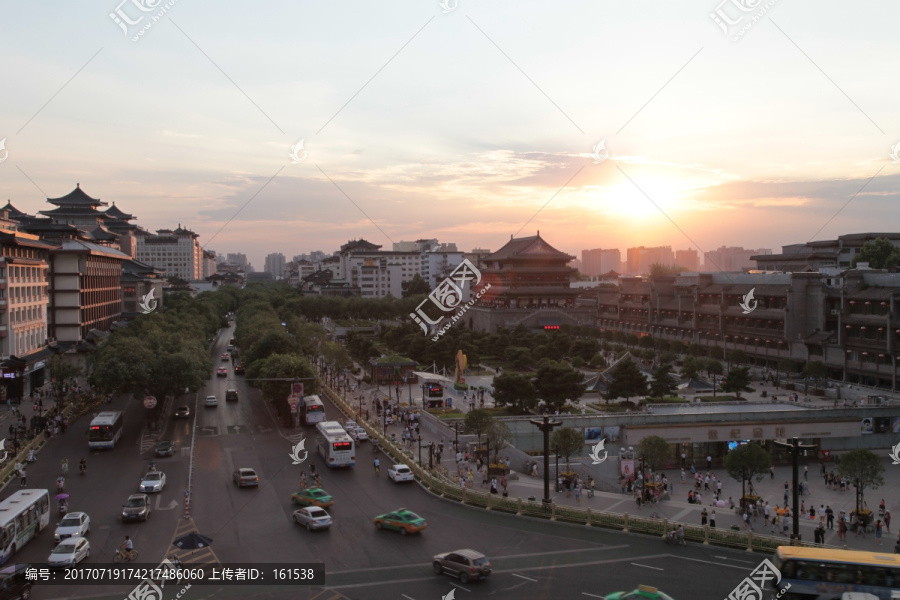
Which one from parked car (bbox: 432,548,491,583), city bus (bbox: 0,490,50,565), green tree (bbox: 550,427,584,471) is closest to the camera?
parked car (bbox: 432,548,491,583)

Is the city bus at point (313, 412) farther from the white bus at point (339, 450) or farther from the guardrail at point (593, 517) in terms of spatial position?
the guardrail at point (593, 517)

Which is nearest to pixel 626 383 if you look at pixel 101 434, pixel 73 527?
pixel 101 434

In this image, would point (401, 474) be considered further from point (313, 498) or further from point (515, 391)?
point (515, 391)

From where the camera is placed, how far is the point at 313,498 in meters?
25.2

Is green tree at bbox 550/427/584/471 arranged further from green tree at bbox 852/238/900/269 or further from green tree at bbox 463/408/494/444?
green tree at bbox 852/238/900/269

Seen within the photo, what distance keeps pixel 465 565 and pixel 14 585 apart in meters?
10.8

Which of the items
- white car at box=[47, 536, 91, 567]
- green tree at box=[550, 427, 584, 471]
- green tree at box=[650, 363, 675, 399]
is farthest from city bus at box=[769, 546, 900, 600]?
green tree at box=[650, 363, 675, 399]

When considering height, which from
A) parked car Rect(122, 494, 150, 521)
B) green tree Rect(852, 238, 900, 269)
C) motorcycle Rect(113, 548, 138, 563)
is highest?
green tree Rect(852, 238, 900, 269)

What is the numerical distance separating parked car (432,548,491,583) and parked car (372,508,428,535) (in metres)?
3.55

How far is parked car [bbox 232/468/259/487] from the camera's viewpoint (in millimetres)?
27828

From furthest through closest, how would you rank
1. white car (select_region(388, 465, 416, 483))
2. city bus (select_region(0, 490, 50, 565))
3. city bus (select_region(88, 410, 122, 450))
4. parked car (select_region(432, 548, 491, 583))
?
city bus (select_region(88, 410, 122, 450))
white car (select_region(388, 465, 416, 483))
city bus (select_region(0, 490, 50, 565))
parked car (select_region(432, 548, 491, 583))

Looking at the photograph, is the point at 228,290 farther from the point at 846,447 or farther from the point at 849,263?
the point at 846,447

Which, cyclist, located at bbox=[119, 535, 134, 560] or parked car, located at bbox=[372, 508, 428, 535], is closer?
cyclist, located at bbox=[119, 535, 134, 560]

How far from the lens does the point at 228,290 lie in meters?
169
